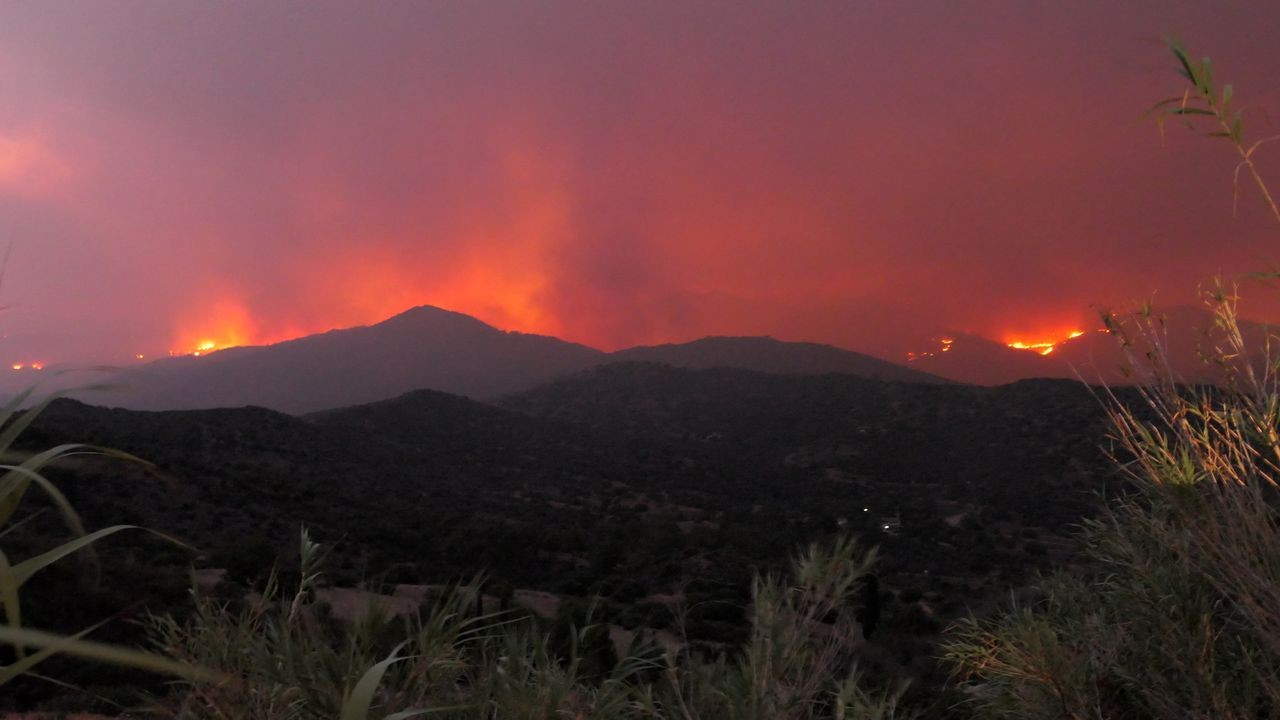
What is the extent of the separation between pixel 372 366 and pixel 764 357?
5862 centimetres

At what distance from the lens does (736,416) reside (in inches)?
2857

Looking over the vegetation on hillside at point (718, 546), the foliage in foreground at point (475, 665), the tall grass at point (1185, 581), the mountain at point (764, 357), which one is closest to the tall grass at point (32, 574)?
the vegetation on hillside at point (718, 546)

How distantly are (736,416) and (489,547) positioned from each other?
1852 inches

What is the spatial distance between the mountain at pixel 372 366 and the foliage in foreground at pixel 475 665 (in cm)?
9620

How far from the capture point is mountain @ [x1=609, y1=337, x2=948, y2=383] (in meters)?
107

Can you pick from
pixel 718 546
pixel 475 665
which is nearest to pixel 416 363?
pixel 718 546

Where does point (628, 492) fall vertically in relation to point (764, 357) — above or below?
below

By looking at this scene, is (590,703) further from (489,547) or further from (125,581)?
(489,547)

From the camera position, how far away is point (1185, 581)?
15.5 feet

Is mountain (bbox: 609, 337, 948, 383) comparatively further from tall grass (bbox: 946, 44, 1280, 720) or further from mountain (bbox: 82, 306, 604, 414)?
tall grass (bbox: 946, 44, 1280, 720)

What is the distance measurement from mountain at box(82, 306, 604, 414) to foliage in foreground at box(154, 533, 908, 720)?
96198 millimetres

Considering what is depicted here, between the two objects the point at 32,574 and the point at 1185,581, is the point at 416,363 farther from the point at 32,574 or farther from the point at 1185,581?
the point at 32,574

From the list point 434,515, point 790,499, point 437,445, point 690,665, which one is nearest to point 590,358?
point 437,445

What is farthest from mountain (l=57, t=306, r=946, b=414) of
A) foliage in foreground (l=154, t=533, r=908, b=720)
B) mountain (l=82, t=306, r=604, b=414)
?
foliage in foreground (l=154, t=533, r=908, b=720)
